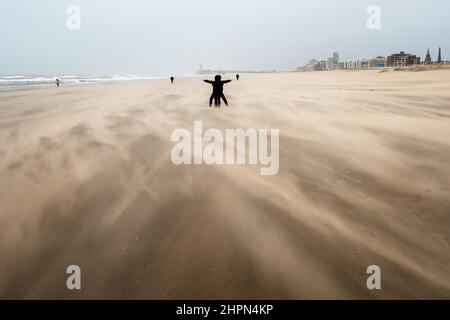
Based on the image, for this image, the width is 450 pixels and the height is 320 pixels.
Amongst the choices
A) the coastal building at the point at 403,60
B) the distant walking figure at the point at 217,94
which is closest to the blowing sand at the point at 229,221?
the distant walking figure at the point at 217,94

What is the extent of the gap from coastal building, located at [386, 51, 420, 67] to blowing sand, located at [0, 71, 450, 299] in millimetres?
171546

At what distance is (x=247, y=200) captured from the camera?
10.2 ft

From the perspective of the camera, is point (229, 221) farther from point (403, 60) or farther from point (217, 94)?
point (403, 60)

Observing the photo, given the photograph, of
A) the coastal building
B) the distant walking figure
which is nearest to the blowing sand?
the distant walking figure

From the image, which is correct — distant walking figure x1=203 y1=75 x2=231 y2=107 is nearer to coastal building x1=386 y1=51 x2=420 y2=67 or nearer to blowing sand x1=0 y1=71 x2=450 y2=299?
blowing sand x1=0 y1=71 x2=450 y2=299

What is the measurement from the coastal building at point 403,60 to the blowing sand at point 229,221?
172 m

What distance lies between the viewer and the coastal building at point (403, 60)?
14588 centimetres

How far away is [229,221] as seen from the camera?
106 inches

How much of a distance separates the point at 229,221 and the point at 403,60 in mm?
180719

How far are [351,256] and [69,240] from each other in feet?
7.84
